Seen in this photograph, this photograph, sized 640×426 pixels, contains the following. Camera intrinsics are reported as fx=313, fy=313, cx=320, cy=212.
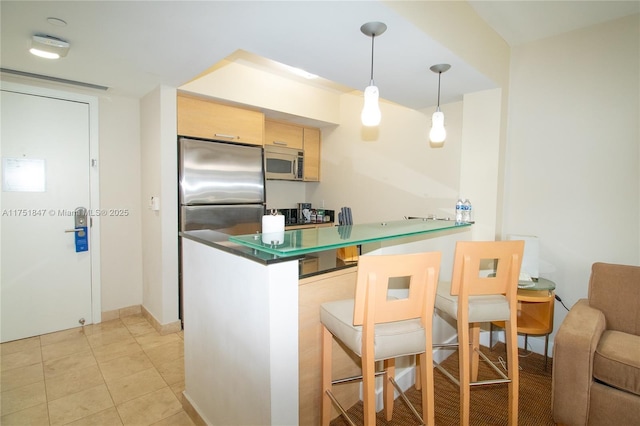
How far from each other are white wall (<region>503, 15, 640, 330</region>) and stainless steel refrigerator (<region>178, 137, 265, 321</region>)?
98.5 inches

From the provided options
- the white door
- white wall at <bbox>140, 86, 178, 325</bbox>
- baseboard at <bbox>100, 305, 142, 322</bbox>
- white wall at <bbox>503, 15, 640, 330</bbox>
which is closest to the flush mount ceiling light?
white wall at <bbox>140, 86, 178, 325</bbox>

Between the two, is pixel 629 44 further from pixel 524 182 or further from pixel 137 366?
pixel 137 366

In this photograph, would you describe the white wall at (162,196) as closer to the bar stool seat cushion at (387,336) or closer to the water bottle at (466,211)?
the bar stool seat cushion at (387,336)

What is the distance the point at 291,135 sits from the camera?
418cm

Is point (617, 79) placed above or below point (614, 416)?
above

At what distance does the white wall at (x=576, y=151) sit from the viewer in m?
2.32

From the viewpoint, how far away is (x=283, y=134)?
4102mm

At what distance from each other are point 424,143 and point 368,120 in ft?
5.81

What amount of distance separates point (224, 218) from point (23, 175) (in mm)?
1733

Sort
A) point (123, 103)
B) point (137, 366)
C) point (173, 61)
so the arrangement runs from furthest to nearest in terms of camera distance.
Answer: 1. point (123, 103)
2. point (137, 366)
3. point (173, 61)

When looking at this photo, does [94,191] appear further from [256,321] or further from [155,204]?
[256,321]

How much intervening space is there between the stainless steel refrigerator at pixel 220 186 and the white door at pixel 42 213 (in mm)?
1015

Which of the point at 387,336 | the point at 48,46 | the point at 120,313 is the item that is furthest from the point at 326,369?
the point at 120,313

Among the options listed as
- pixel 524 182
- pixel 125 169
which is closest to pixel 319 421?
pixel 524 182
